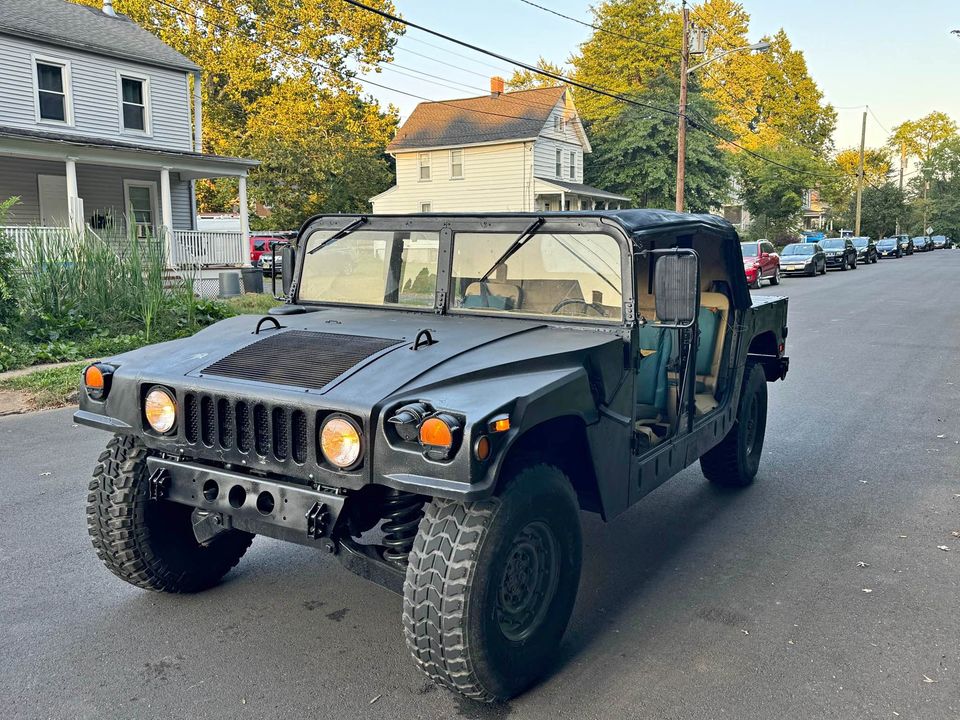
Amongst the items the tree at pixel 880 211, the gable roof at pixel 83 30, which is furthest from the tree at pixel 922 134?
the gable roof at pixel 83 30

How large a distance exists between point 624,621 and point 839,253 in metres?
37.5

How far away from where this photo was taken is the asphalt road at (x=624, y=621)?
311cm

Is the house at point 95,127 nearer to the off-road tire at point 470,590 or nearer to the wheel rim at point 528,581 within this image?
the wheel rim at point 528,581

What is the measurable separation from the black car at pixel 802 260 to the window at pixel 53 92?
25318mm

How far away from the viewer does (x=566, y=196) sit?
38.2m

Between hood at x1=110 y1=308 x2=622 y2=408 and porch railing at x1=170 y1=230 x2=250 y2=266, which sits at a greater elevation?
porch railing at x1=170 y1=230 x2=250 y2=266

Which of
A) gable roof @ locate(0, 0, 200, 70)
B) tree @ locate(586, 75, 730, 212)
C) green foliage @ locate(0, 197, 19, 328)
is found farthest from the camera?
tree @ locate(586, 75, 730, 212)

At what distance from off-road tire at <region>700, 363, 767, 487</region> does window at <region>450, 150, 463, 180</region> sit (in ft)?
113

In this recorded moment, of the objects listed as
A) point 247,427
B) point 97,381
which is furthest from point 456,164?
point 247,427

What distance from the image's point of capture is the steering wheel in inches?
154

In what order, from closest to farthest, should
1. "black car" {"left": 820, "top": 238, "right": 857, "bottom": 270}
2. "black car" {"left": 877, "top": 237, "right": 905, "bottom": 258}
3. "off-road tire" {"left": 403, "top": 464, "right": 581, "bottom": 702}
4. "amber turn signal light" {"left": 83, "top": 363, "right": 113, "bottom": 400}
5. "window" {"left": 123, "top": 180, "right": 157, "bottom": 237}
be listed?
"off-road tire" {"left": 403, "top": 464, "right": 581, "bottom": 702}, "amber turn signal light" {"left": 83, "top": 363, "right": 113, "bottom": 400}, "window" {"left": 123, "top": 180, "right": 157, "bottom": 237}, "black car" {"left": 820, "top": 238, "right": 857, "bottom": 270}, "black car" {"left": 877, "top": 237, "right": 905, "bottom": 258}

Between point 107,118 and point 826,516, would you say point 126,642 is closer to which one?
point 826,516

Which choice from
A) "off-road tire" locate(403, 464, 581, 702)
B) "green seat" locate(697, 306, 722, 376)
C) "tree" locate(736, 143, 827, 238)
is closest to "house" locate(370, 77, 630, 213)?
"tree" locate(736, 143, 827, 238)

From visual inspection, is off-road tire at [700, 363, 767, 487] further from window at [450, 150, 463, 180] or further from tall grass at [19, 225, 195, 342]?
window at [450, 150, 463, 180]
